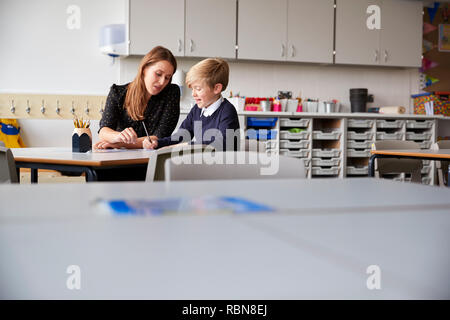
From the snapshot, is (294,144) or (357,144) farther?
(357,144)

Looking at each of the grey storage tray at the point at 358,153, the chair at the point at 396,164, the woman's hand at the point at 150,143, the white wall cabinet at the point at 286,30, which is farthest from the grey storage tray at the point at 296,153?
the woman's hand at the point at 150,143

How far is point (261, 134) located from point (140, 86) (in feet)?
7.80

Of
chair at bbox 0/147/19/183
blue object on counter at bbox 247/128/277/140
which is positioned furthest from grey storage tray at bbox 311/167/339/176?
chair at bbox 0/147/19/183

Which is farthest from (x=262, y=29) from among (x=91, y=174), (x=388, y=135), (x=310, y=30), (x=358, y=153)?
(x=91, y=174)

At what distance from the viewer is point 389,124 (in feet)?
16.9

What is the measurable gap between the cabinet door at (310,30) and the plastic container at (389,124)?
3.13 feet

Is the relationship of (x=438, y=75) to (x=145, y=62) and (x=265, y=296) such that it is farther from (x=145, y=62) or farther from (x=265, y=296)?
(x=265, y=296)

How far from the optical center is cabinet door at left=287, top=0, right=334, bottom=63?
509 cm

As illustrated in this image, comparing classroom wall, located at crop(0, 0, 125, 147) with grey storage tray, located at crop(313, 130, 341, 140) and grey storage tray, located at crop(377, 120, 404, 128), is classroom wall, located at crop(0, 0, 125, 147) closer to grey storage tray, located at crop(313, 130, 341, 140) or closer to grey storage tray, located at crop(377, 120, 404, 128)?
grey storage tray, located at crop(313, 130, 341, 140)

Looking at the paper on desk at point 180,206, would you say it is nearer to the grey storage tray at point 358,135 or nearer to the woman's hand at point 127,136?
the woman's hand at point 127,136

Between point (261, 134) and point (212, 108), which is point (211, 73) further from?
point (261, 134)

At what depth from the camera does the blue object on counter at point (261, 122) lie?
4730mm

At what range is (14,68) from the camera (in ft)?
15.5
